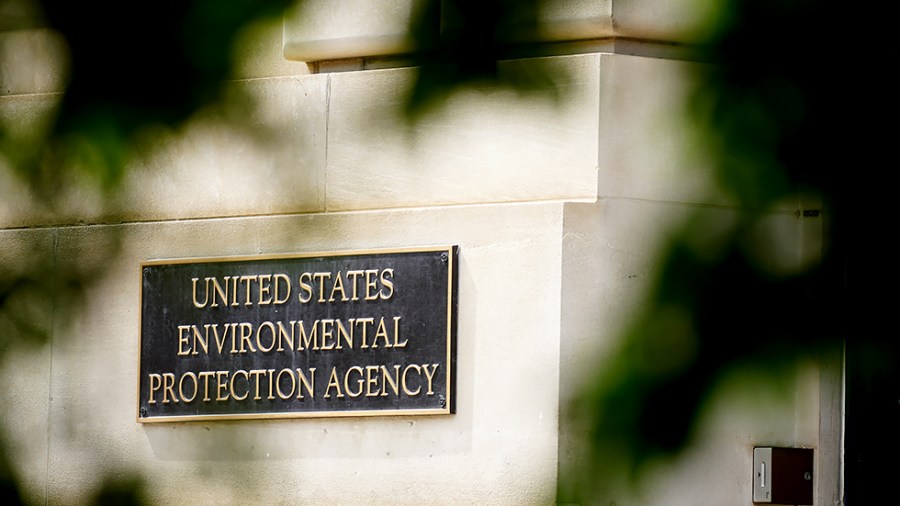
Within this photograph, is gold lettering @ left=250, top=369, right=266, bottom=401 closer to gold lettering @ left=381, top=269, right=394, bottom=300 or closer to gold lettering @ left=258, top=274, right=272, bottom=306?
gold lettering @ left=258, top=274, right=272, bottom=306

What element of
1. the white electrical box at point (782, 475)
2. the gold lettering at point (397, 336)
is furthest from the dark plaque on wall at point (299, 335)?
the white electrical box at point (782, 475)

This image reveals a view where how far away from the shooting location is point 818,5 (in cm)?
92

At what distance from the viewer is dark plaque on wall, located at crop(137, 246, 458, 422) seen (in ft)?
18.5

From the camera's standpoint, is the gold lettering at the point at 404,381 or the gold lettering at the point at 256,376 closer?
the gold lettering at the point at 404,381

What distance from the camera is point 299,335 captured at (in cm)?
589

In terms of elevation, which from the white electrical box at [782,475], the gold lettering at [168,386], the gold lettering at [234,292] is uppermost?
the gold lettering at [234,292]

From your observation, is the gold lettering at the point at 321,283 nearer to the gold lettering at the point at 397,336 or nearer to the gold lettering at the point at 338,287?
the gold lettering at the point at 338,287

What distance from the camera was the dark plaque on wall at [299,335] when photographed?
565 cm

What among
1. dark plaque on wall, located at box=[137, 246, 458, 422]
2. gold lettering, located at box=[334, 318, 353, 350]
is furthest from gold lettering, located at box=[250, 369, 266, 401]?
gold lettering, located at box=[334, 318, 353, 350]

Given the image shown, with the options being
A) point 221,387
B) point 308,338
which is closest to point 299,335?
point 308,338

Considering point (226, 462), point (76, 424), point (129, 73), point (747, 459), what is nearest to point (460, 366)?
point (747, 459)

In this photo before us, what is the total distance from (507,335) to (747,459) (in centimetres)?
93

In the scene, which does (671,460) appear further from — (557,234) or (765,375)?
(557,234)

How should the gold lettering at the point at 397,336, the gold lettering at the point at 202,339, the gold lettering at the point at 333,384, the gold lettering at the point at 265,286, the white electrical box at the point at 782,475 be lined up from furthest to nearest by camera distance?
the gold lettering at the point at 202,339
the gold lettering at the point at 265,286
the gold lettering at the point at 333,384
the gold lettering at the point at 397,336
the white electrical box at the point at 782,475
